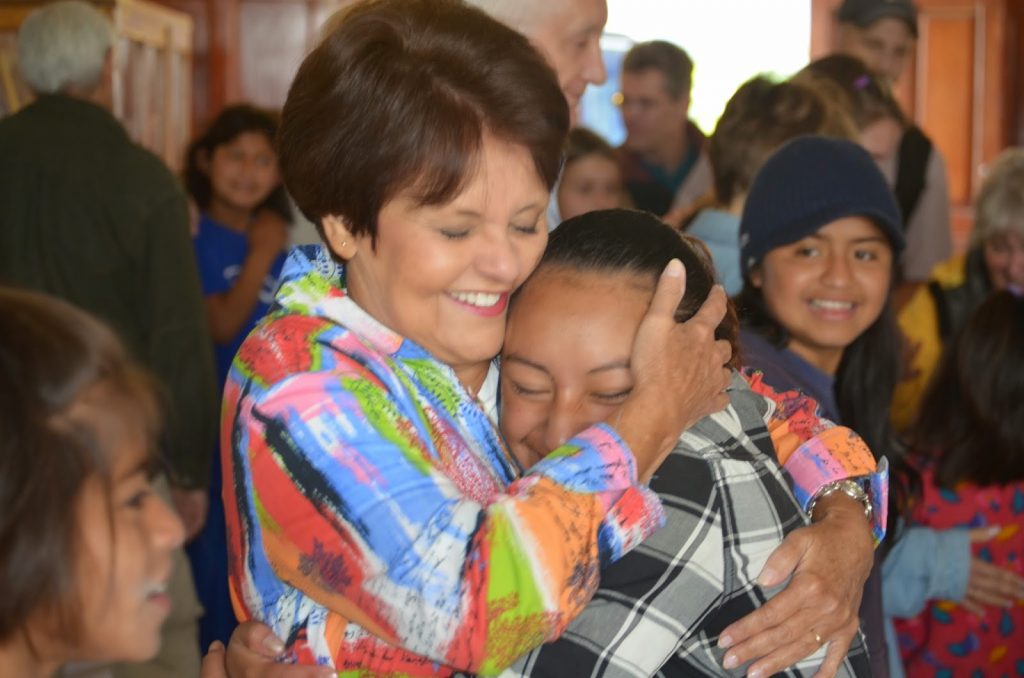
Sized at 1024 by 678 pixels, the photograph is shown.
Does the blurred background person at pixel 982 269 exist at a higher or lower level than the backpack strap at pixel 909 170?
lower

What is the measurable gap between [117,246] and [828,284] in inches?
77.3

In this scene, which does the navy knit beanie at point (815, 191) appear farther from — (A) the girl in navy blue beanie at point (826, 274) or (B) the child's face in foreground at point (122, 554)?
(B) the child's face in foreground at point (122, 554)

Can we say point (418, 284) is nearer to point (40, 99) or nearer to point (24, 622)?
point (24, 622)

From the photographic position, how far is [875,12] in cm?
451

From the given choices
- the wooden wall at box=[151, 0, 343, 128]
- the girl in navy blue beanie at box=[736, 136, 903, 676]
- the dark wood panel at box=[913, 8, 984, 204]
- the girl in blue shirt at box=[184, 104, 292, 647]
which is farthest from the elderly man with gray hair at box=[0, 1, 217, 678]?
the dark wood panel at box=[913, 8, 984, 204]

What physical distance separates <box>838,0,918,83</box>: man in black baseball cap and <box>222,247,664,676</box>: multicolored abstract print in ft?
11.5

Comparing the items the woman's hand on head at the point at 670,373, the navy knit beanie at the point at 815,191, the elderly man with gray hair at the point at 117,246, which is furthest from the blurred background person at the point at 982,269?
the woman's hand on head at the point at 670,373

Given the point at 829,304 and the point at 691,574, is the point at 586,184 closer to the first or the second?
the point at 829,304

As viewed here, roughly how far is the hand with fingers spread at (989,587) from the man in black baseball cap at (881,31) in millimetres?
2210

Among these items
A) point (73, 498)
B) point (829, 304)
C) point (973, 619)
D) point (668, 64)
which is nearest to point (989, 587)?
point (973, 619)

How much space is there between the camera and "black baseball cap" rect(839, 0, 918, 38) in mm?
4512

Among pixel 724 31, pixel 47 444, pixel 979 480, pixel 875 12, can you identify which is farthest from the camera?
pixel 724 31

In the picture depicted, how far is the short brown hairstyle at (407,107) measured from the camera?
1.43 meters

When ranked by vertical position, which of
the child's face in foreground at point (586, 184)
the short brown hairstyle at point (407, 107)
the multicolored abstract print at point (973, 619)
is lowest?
the multicolored abstract print at point (973, 619)
